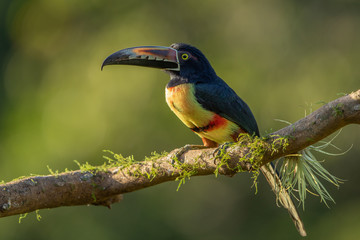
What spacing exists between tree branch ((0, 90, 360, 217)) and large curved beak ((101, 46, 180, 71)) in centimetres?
85

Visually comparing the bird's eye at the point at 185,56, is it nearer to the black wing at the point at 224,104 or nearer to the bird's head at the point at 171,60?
the bird's head at the point at 171,60

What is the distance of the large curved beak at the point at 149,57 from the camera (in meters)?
3.93

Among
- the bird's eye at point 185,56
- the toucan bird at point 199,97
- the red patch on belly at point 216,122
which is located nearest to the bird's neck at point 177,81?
the toucan bird at point 199,97

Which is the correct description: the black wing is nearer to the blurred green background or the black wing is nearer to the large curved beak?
the large curved beak

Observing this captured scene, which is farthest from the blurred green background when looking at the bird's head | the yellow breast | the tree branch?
the tree branch

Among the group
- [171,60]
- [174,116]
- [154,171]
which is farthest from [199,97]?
[174,116]

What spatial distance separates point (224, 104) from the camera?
3820mm

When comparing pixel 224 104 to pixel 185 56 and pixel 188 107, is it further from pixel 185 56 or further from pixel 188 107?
pixel 185 56

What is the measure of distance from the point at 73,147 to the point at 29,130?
3.75 feet

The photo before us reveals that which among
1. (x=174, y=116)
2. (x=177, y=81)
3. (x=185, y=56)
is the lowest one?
(x=174, y=116)

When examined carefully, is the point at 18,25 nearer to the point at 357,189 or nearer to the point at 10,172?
the point at 10,172

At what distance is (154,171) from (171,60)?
1034 millimetres

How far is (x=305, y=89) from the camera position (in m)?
8.06

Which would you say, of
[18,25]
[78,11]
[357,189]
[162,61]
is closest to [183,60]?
[162,61]
